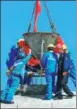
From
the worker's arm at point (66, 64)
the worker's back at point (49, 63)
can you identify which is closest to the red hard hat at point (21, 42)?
the worker's back at point (49, 63)

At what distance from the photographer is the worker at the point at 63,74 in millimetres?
14938

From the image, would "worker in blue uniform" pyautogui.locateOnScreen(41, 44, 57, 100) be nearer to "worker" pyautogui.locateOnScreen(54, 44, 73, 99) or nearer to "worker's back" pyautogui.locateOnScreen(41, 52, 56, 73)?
"worker's back" pyautogui.locateOnScreen(41, 52, 56, 73)

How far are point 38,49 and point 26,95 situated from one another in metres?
1.85

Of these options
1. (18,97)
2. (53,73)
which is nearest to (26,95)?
(18,97)

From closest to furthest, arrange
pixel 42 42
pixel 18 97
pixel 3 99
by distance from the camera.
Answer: pixel 3 99 < pixel 18 97 < pixel 42 42

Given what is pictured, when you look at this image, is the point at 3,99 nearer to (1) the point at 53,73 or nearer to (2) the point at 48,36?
(1) the point at 53,73

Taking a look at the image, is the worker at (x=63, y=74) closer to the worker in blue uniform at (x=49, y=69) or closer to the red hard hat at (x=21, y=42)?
the worker in blue uniform at (x=49, y=69)

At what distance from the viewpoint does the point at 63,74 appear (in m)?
15.1

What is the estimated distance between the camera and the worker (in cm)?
1494

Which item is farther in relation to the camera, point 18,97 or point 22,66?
point 18,97

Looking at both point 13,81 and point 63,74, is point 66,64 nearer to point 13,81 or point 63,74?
point 63,74

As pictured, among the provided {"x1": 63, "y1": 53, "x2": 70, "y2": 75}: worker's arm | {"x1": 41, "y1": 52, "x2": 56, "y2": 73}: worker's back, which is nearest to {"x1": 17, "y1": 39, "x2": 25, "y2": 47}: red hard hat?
{"x1": 41, "y1": 52, "x2": 56, "y2": 73}: worker's back

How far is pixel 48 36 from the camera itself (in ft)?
54.0

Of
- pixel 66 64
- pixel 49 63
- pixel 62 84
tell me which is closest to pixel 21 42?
pixel 49 63
